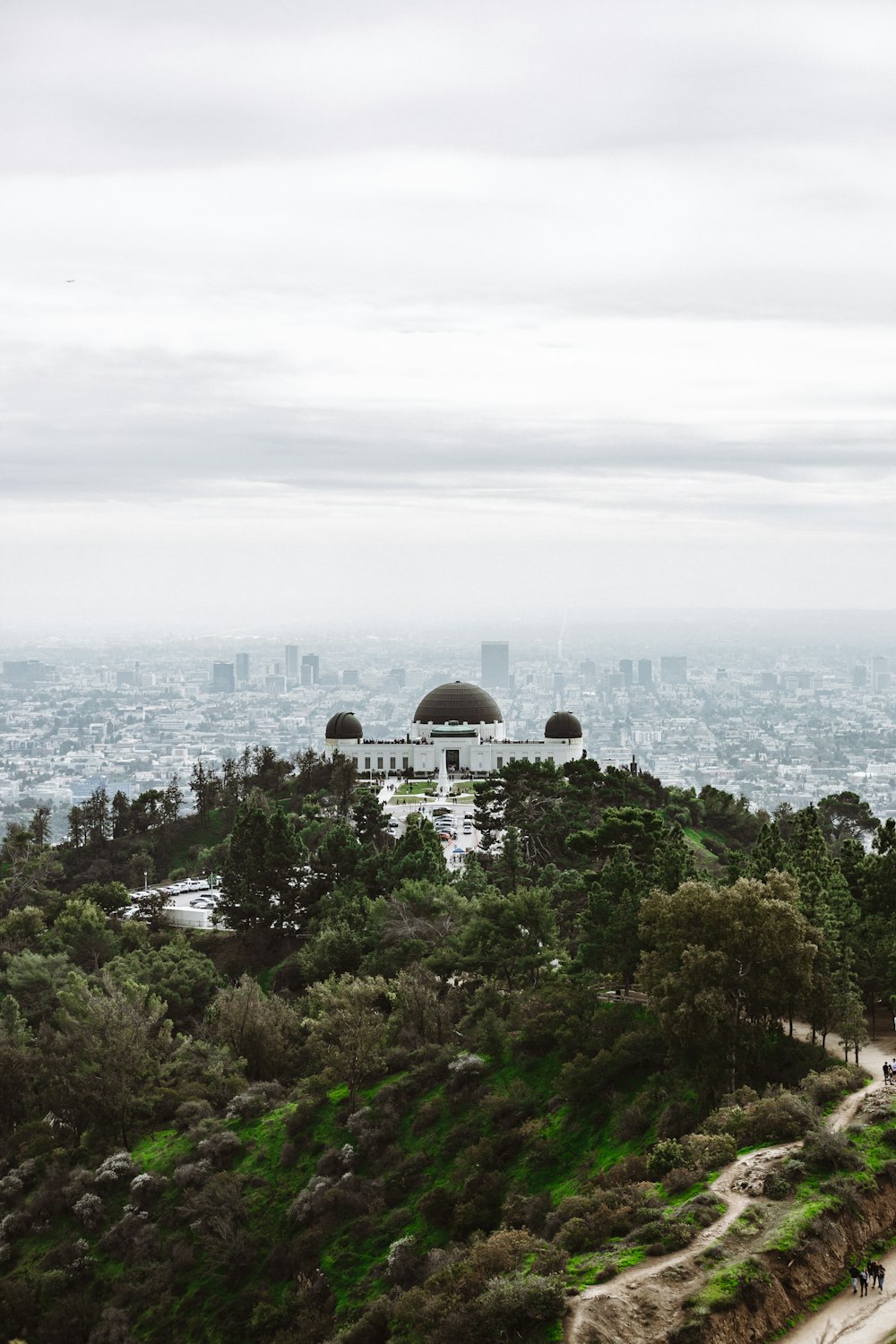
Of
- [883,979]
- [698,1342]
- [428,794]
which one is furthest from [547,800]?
[698,1342]

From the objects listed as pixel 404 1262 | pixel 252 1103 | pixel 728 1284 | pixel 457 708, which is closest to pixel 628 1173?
pixel 404 1262

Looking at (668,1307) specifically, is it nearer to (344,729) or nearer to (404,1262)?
(404,1262)

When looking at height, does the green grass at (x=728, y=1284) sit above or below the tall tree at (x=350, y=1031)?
above

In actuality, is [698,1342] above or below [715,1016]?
below

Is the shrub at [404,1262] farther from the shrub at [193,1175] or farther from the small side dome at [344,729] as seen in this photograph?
the small side dome at [344,729]

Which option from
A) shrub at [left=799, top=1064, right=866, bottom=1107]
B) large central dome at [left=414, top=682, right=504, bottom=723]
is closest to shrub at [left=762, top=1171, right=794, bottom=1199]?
shrub at [left=799, top=1064, right=866, bottom=1107]

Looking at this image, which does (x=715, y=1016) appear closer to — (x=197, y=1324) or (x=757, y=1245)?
(x=757, y=1245)

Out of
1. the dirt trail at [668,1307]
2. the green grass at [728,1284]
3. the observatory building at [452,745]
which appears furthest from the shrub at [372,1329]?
A: the observatory building at [452,745]
